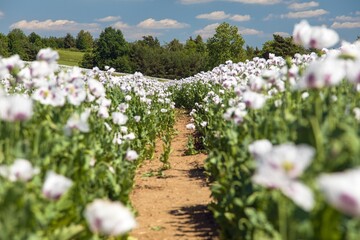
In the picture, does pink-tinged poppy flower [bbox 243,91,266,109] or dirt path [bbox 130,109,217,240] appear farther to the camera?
dirt path [bbox 130,109,217,240]

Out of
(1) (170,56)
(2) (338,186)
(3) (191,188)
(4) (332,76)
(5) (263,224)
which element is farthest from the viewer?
(1) (170,56)

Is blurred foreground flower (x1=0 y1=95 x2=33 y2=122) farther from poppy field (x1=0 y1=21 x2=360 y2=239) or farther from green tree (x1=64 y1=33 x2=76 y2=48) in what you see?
green tree (x1=64 y1=33 x2=76 y2=48)

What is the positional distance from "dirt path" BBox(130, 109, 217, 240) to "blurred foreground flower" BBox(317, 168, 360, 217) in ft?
12.3

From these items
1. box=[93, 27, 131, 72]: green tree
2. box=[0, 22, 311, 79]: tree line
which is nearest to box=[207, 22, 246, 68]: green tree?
box=[0, 22, 311, 79]: tree line

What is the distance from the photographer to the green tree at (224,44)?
58.8 metres

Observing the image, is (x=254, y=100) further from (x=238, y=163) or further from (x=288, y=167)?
(x=288, y=167)

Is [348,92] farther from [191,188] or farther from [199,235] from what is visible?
[191,188]

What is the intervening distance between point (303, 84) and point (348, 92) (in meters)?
2.57

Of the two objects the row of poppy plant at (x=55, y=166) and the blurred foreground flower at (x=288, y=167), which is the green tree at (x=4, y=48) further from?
the blurred foreground flower at (x=288, y=167)

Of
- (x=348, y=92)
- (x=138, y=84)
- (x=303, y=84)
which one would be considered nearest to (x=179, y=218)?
(x=348, y=92)

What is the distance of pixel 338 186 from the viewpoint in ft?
5.74

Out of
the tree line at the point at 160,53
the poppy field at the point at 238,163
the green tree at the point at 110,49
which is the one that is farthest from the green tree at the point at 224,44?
the poppy field at the point at 238,163

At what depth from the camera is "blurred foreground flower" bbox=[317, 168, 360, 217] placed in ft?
5.69

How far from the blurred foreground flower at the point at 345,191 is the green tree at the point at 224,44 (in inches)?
2237
